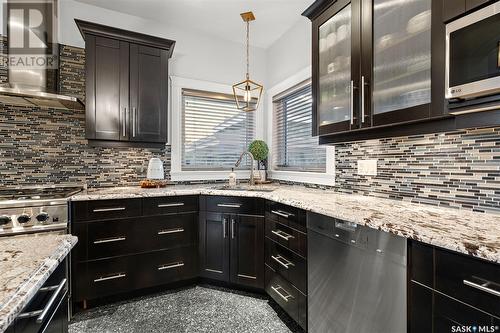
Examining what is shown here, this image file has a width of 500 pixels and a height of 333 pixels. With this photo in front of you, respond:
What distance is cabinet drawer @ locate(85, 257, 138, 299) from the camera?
1966mm

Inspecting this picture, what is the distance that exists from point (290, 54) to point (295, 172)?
4.60ft

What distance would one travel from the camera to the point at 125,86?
237 cm

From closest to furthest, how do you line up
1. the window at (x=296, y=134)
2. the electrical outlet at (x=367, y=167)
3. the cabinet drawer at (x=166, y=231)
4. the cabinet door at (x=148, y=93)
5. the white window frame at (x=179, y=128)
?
the electrical outlet at (x=367, y=167) → the cabinet drawer at (x=166, y=231) → the cabinet door at (x=148, y=93) → the window at (x=296, y=134) → the white window frame at (x=179, y=128)

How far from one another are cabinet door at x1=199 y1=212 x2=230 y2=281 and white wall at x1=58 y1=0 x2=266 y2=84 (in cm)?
178

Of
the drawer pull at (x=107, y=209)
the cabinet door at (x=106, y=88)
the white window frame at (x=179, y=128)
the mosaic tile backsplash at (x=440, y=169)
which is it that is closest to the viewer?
the mosaic tile backsplash at (x=440, y=169)

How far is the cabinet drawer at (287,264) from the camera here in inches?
65.7

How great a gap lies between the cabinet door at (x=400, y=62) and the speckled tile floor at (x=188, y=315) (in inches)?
64.5

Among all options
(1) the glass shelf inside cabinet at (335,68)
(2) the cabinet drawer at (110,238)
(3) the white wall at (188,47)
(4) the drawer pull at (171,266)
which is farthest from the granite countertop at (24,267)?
(3) the white wall at (188,47)

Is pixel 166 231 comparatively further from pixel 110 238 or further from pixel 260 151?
pixel 260 151

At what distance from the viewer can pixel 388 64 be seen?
1.48m

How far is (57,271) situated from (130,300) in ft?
5.50

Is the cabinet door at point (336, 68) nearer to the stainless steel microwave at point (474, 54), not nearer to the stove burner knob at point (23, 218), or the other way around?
the stainless steel microwave at point (474, 54)

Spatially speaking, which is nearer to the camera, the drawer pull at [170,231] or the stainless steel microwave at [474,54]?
the stainless steel microwave at [474,54]

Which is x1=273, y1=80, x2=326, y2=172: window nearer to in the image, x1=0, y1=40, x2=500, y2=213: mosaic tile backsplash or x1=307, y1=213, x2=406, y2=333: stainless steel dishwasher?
x1=0, y1=40, x2=500, y2=213: mosaic tile backsplash
